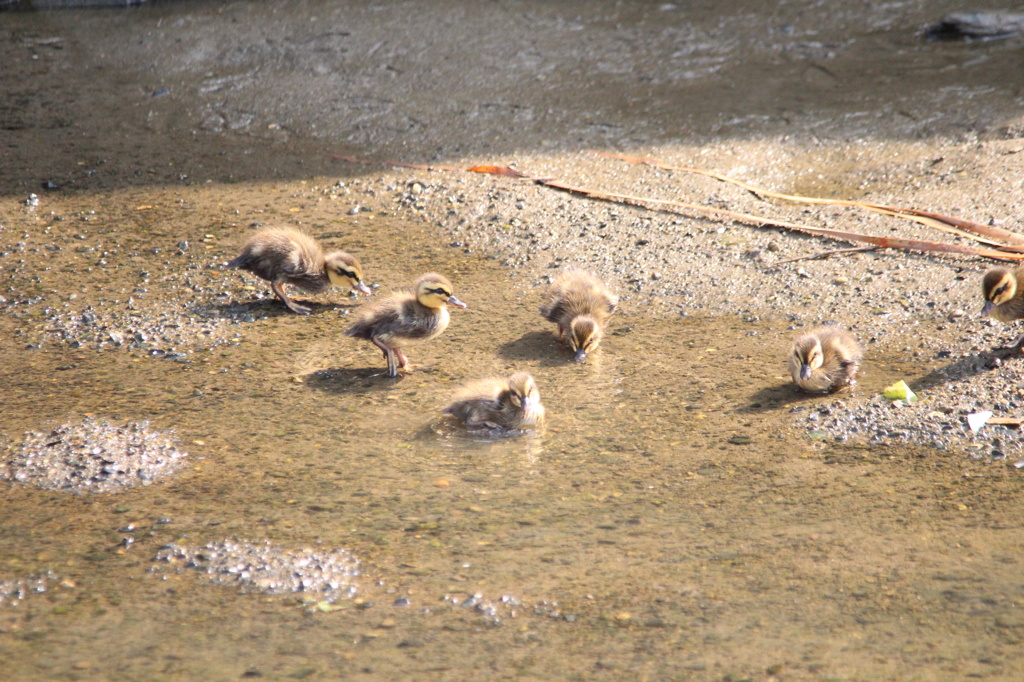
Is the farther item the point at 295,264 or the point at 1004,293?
the point at 295,264

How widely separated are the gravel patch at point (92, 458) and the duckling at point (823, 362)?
264cm

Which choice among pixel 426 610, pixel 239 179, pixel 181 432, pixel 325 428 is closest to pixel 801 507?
pixel 426 610

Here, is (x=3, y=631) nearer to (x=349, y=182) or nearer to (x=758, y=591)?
(x=758, y=591)

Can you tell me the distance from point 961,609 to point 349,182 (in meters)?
4.98

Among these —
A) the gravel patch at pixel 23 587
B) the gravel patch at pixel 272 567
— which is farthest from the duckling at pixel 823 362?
the gravel patch at pixel 23 587

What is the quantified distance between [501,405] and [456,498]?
59cm

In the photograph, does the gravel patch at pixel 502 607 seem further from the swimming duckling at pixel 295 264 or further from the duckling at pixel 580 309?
the swimming duckling at pixel 295 264

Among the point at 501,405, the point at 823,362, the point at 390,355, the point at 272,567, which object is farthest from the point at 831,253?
the point at 272,567

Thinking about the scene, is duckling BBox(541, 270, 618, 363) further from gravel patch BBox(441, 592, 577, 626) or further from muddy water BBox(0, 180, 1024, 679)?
gravel patch BBox(441, 592, 577, 626)

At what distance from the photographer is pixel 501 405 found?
4.10 m

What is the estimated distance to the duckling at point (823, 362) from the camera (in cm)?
425

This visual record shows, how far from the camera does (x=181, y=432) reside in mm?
4117

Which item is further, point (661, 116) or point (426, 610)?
point (661, 116)

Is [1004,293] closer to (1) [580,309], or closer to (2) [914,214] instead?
(2) [914,214]
